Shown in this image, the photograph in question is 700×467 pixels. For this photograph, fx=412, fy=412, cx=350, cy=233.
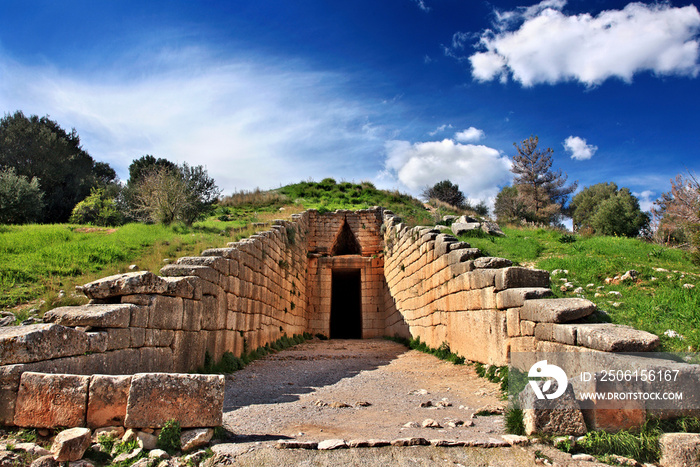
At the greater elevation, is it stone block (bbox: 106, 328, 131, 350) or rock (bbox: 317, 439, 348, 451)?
stone block (bbox: 106, 328, 131, 350)

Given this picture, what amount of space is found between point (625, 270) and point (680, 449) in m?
7.25

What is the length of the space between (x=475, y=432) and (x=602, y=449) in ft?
3.43

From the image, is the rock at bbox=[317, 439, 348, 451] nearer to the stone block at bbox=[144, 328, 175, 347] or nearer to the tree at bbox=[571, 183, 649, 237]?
the stone block at bbox=[144, 328, 175, 347]

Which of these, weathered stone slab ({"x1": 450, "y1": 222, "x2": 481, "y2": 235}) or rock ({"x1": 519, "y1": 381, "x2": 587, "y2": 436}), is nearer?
rock ({"x1": 519, "y1": 381, "x2": 587, "y2": 436})

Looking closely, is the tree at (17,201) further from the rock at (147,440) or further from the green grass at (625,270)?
the green grass at (625,270)

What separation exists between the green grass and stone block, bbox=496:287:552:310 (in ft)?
2.94

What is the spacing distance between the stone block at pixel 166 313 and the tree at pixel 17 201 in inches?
581

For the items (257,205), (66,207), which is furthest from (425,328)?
(66,207)

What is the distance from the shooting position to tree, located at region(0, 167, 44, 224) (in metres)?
16.3

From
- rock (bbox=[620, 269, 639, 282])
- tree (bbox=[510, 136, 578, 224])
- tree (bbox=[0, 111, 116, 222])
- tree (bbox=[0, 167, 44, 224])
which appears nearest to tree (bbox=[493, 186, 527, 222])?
tree (bbox=[510, 136, 578, 224])

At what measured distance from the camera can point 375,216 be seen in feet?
59.7

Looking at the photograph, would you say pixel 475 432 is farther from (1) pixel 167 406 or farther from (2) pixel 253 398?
(2) pixel 253 398

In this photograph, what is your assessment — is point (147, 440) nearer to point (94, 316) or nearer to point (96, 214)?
point (94, 316)

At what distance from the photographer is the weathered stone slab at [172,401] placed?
3482 millimetres
